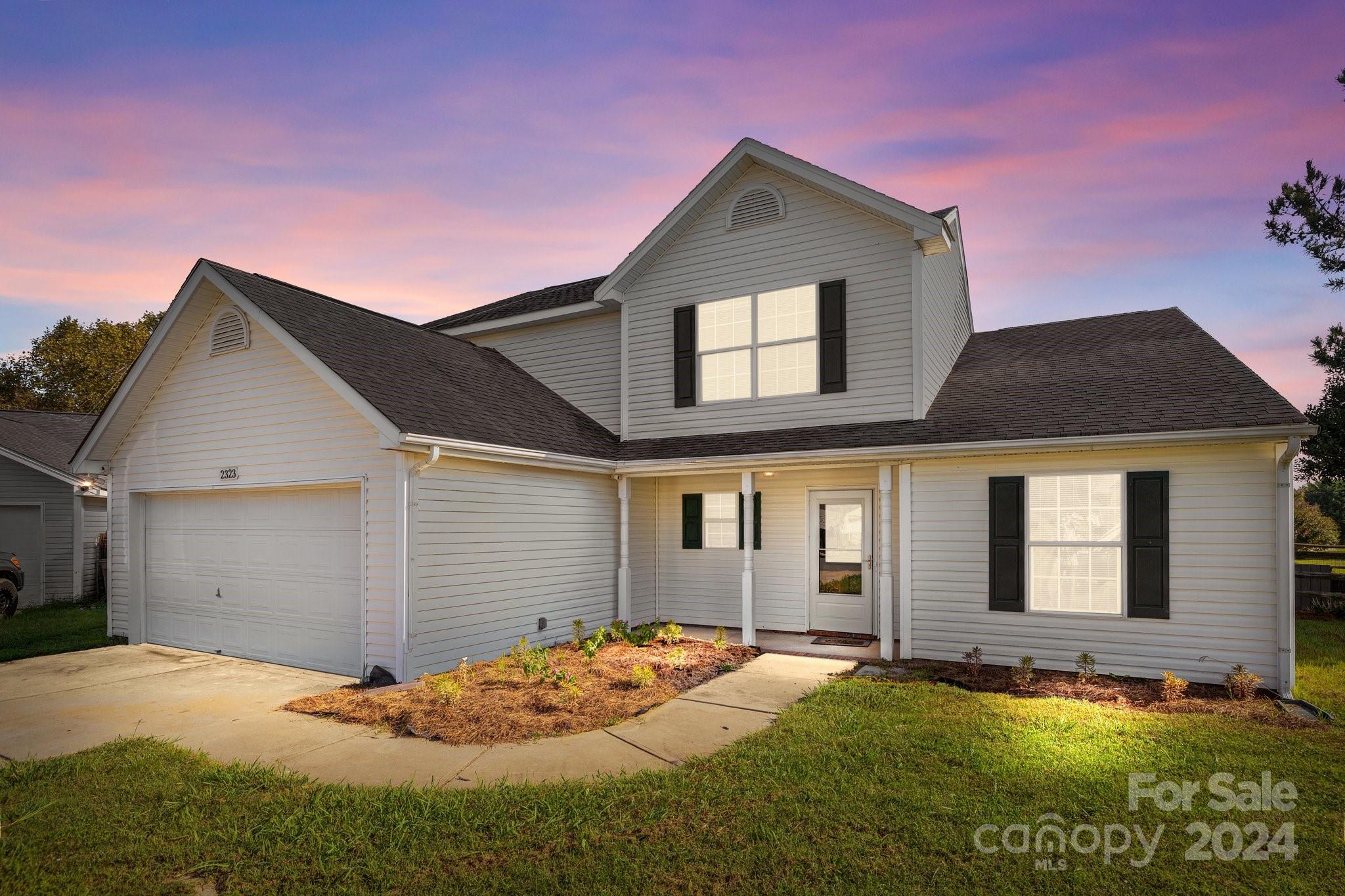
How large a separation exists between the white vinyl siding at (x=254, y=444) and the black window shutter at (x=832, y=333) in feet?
21.2

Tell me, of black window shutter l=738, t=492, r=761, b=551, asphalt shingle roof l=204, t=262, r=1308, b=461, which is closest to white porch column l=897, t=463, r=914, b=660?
asphalt shingle roof l=204, t=262, r=1308, b=461

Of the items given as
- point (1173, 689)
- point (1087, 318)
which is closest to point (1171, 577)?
point (1173, 689)

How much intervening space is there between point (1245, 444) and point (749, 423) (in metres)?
6.33

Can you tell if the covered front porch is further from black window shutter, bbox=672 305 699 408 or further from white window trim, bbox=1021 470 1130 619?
white window trim, bbox=1021 470 1130 619

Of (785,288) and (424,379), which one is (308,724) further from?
(785,288)

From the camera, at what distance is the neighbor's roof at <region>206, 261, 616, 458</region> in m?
8.38

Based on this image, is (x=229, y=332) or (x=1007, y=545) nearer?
(x=1007, y=545)

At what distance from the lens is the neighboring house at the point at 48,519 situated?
50.5 feet

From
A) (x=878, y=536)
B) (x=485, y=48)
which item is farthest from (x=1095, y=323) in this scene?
(x=485, y=48)

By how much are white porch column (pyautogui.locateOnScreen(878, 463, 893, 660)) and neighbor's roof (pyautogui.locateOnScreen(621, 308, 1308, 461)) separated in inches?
22.9

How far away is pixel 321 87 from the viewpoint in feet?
39.2

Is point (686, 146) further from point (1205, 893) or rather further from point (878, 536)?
point (1205, 893)

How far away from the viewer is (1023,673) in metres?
7.83

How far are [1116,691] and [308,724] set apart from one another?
8586mm
